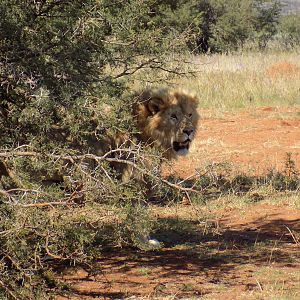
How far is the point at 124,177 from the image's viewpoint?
6984 mm

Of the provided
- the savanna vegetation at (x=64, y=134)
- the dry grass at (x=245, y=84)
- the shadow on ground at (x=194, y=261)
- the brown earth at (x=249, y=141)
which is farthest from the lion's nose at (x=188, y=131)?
the dry grass at (x=245, y=84)

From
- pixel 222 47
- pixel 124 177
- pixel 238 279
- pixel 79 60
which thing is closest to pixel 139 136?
pixel 124 177

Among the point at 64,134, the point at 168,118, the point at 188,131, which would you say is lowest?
the point at 188,131

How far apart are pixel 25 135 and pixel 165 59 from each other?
2.11 meters

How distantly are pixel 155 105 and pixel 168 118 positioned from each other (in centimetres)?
20

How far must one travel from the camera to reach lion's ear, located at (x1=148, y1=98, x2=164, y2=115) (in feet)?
24.4

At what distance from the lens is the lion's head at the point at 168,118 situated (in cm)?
742

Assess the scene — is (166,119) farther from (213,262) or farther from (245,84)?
Answer: (245,84)

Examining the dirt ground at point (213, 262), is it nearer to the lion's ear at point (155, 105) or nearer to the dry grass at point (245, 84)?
the lion's ear at point (155, 105)

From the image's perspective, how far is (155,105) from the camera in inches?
294

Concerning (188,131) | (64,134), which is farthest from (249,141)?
(64,134)

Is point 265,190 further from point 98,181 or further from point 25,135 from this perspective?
point 98,181

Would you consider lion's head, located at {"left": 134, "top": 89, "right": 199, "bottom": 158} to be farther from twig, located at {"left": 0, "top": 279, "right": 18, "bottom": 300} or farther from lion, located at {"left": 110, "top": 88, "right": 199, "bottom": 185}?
twig, located at {"left": 0, "top": 279, "right": 18, "bottom": 300}

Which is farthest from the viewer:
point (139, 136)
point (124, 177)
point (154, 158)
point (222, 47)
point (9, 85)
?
point (222, 47)
